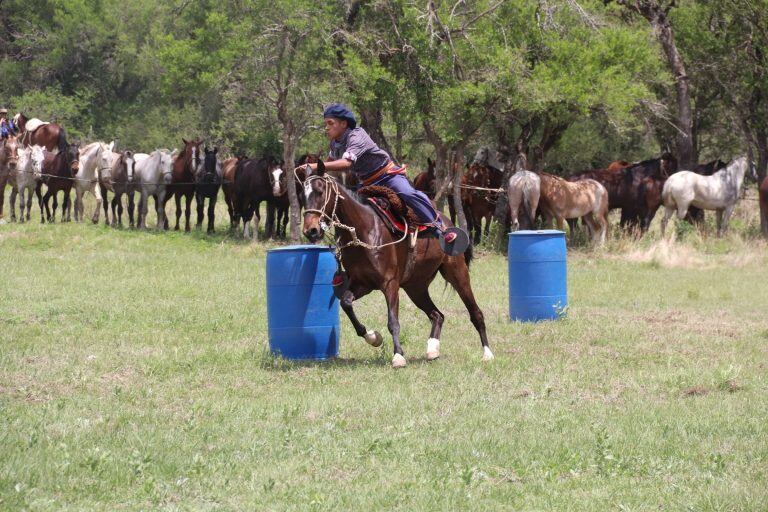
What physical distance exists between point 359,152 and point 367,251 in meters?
0.97

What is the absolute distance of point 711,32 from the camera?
32156mm

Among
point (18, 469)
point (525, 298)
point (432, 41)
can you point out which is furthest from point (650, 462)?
point (432, 41)

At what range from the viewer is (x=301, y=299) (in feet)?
36.7

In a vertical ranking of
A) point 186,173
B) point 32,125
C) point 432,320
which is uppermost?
point 32,125

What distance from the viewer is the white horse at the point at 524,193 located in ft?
87.4

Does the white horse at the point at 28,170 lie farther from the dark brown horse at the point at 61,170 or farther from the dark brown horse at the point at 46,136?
the dark brown horse at the point at 46,136

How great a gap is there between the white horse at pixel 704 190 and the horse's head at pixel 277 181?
9.85m

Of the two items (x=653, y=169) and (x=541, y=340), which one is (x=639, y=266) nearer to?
(x=653, y=169)

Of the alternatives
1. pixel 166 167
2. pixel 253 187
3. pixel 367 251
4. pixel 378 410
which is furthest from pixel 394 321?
pixel 166 167

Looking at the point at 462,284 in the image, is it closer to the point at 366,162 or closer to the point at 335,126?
the point at 366,162

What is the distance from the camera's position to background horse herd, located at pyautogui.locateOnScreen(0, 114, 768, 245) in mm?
28703

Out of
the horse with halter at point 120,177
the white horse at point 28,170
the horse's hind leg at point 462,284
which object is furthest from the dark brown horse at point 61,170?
the horse's hind leg at point 462,284

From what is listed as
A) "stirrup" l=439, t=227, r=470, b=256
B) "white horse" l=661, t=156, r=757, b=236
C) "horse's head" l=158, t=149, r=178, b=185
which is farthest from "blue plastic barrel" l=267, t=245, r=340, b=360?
"horse's head" l=158, t=149, r=178, b=185

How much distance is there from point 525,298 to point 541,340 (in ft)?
5.29
